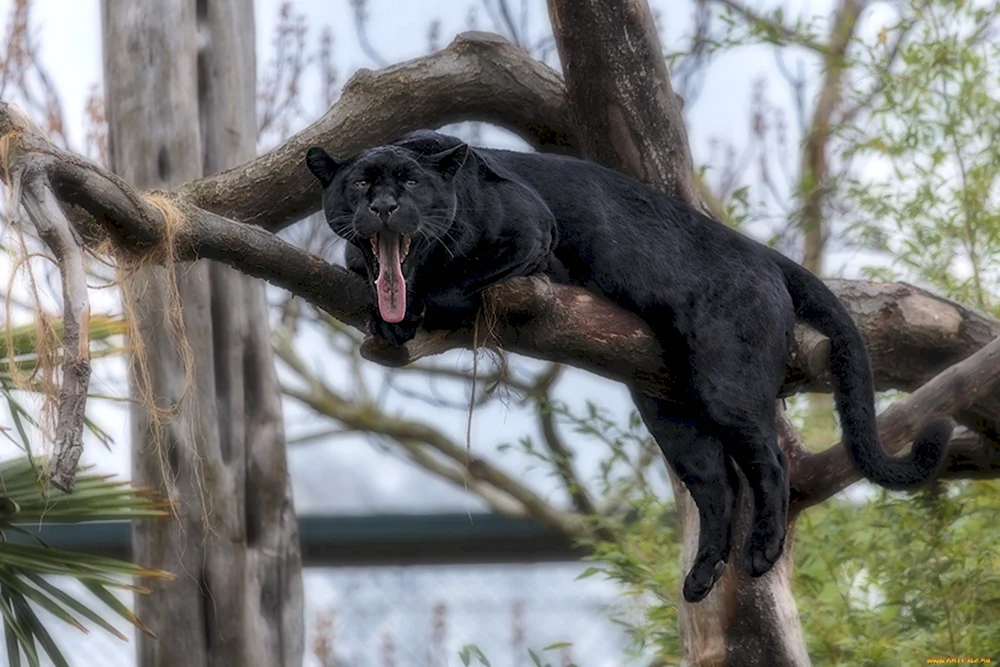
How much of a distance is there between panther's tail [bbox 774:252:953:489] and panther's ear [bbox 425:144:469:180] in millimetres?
831

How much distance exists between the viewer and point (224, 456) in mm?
3469

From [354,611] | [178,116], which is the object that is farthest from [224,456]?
[354,611]

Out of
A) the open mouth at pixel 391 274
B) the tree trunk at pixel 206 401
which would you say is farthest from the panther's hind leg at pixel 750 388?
the tree trunk at pixel 206 401

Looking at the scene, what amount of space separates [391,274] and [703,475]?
0.91 m

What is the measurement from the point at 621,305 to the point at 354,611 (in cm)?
284

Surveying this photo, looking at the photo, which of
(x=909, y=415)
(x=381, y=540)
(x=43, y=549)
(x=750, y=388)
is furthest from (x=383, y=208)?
(x=381, y=540)

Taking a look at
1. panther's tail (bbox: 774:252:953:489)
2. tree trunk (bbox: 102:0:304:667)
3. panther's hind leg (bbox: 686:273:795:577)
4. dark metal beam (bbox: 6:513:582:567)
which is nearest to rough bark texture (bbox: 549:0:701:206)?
panther's tail (bbox: 774:252:953:489)

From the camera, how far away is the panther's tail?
2.67 m

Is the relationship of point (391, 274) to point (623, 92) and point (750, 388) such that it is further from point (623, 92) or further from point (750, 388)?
point (623, 92)

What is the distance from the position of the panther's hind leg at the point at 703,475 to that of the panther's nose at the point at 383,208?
0.86 meters

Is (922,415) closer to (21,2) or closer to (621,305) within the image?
(621,305)

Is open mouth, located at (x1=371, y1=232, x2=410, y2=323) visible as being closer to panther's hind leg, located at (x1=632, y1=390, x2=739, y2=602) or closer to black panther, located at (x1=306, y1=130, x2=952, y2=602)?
black panther, located at (x1=306, y1=130, x2=952, y2=602)

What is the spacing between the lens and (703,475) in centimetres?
271

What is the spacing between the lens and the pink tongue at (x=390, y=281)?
2.17 m
